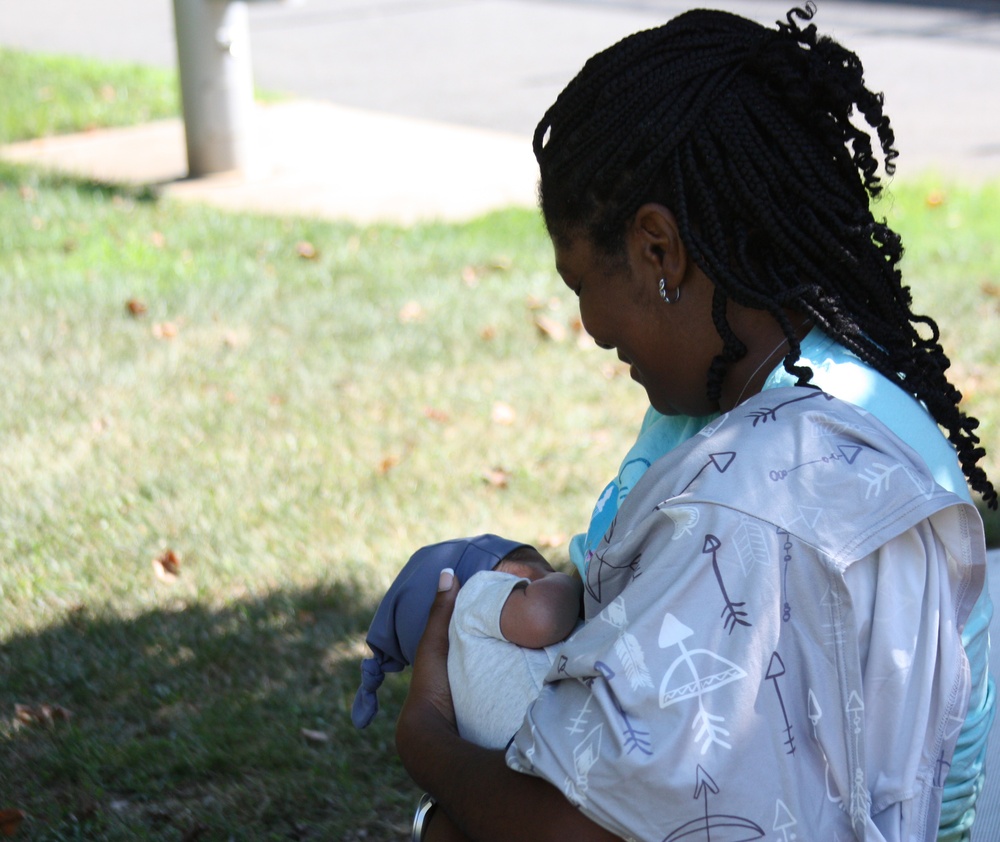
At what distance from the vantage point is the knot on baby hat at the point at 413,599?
88.1 inches

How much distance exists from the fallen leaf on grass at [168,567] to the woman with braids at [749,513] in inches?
80.7

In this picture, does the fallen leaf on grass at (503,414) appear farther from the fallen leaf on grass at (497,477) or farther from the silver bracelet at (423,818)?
the silver bracelet at (423,818)

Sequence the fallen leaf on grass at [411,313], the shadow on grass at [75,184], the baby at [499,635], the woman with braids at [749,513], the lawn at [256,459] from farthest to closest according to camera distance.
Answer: the shadow on grass at [75,184] < the fallen leaf on grass at [411,313] < the lawn at [256,459] < the baby at [499,635] < the woman with braids at [749,513]

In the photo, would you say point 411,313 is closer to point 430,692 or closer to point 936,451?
point 430,692

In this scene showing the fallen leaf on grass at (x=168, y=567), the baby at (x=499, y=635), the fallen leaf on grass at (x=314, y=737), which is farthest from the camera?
the fallen leaf on grass at (x=168, y=567)

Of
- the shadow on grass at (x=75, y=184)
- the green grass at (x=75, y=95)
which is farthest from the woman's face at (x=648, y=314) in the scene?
the green grass at (x=75, y=95)

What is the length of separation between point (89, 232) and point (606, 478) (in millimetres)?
3841

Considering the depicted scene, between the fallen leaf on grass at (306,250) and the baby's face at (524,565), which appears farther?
the fallen leaf on grass at (306,250)

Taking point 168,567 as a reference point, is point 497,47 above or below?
above

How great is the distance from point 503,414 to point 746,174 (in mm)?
3288

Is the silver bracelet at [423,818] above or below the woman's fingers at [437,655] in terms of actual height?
below

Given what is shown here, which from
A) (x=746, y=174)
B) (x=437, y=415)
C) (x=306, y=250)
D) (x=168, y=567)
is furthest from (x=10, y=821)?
(x=306, y=250)

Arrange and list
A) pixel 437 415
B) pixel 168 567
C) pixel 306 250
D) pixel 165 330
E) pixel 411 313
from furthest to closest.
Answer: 1. pixel 306 250
2. pixel 411 313
3. pixel 165 330
4. pixel 437 415
5. pixel 168 567

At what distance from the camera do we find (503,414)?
5039 millimetres
